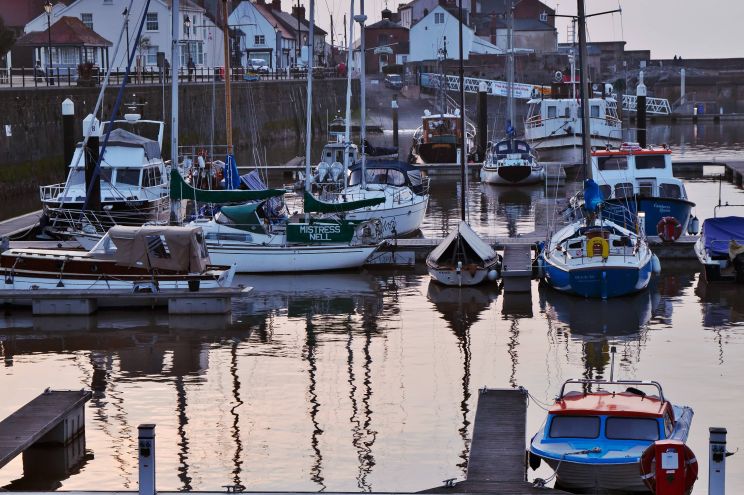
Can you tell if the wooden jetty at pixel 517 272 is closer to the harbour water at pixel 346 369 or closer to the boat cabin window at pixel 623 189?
the harbour water at pixel 346 369

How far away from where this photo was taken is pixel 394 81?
110312mm

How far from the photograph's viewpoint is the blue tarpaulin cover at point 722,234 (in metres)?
30.7

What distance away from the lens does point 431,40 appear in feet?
396

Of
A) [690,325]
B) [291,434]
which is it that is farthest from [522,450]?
[690,325]

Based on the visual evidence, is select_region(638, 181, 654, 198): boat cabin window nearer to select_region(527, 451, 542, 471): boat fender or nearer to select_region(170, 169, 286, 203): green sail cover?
select_region(170, 169, 286, 203): green sail cover

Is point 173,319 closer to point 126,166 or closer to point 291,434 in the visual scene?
point 291,434

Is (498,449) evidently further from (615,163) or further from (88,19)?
(88,19)

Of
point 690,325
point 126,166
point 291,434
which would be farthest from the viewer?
point 126,166

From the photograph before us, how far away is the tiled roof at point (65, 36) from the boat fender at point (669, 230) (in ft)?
158

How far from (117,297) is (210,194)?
187 inches

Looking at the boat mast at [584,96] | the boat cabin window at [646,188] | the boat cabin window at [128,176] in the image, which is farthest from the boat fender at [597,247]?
the boat cabin window at [128,176]

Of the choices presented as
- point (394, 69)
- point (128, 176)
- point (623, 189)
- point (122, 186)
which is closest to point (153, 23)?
point (394, 69)

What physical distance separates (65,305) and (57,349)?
2.32 metres

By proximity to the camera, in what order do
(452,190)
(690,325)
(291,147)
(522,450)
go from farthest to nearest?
(291,147), (452,190), (690,325), (522,450)
